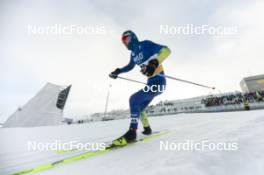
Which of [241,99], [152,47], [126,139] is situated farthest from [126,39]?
[241,99]

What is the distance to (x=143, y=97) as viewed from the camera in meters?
2.57

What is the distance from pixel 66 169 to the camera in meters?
1.34

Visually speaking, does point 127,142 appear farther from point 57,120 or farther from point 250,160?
point 57,120

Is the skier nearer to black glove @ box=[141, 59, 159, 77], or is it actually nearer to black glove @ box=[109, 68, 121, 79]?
black glove @ box=[141, 59, 159, 77]

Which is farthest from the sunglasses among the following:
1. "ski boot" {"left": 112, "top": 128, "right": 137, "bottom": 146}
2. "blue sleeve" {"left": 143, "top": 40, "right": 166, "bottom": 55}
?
"ski boot" {"left": 112, "top": 128, "right": 137, "bottom": 146}

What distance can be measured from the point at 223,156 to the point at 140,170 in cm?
69

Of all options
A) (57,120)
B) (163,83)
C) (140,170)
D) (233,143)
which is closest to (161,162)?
(140,170)

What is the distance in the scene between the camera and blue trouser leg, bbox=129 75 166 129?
8.06 ft

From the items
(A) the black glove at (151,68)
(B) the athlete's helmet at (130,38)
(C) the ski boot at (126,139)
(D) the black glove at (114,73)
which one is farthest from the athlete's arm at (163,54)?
(C) the ski boot at (126,139)

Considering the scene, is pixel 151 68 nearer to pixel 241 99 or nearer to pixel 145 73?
pixel 145 73

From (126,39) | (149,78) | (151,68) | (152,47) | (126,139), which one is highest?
(126,39)

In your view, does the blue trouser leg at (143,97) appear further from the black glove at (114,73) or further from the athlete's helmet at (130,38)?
the black glove at (114,73)

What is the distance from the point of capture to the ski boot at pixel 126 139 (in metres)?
2.19

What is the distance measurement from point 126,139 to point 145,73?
116 centimetres
